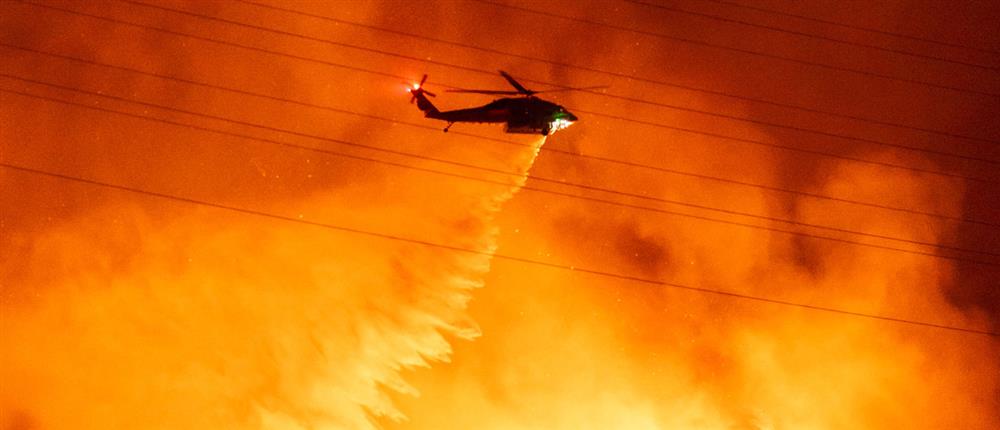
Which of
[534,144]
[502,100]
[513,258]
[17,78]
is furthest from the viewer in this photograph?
[513,258]

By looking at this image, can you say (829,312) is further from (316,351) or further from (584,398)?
(316,351)

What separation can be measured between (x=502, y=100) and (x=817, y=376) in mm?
11394

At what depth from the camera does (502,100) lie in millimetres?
15812

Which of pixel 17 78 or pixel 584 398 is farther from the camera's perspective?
pixel 584 398

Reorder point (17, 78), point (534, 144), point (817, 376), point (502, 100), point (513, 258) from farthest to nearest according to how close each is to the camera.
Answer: point (817, 376), point (513, 258), point (534, 144), point (17, 78), point (502, 100)

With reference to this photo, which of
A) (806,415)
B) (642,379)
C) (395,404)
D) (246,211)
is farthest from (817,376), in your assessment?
(246,211)

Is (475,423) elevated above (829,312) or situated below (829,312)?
below

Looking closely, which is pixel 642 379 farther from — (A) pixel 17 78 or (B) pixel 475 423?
(A) pixel 17 78

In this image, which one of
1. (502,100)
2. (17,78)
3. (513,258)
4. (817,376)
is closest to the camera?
(502,100)

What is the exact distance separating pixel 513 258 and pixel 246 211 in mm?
5978

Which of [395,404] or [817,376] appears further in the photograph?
[817,376]

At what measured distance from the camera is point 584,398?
2081cm

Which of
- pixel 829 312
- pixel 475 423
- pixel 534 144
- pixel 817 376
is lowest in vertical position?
pixel 475 423

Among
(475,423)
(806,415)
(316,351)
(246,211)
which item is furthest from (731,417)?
(246,211)
